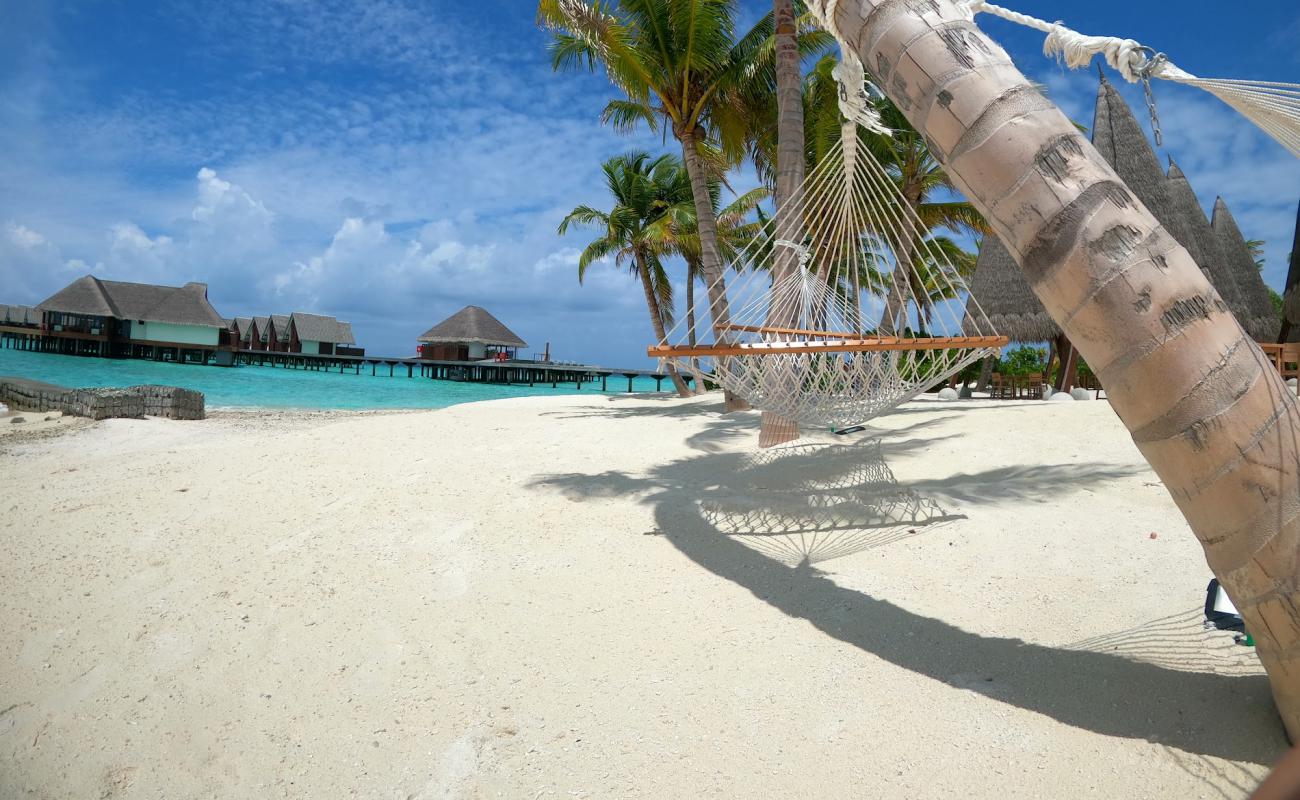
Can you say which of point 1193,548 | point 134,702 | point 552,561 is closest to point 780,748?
point 552,561

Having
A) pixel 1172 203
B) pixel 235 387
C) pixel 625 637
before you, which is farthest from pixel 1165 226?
pixel 235 387

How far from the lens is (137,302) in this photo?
29.1m

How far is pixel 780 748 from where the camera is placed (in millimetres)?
1607

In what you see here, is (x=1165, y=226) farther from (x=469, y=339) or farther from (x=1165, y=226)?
(x=469, y=339)

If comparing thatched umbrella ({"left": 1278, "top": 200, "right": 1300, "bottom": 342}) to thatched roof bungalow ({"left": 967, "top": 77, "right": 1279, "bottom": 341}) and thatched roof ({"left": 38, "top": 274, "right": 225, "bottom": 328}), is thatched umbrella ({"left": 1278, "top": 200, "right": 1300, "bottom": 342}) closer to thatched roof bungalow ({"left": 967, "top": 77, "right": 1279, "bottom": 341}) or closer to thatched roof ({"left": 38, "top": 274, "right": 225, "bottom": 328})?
thatched roof bungalow ({"left": 967, "top": 77, "right": 1279, "bottom": 341})

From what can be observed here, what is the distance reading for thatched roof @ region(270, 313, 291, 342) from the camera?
36.9 meters

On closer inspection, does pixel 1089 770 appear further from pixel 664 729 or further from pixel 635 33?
pixel 635 33

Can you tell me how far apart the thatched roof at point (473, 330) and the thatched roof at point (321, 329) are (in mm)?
8047

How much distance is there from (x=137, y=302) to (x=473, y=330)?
44.0 feet

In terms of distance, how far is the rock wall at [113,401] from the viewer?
844 centimetres

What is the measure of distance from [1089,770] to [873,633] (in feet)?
2.28

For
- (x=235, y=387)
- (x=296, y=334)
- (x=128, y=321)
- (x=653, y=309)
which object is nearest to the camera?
(x=653, y=309)

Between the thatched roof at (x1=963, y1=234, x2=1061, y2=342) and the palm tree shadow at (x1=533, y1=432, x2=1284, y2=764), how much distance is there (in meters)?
6.18

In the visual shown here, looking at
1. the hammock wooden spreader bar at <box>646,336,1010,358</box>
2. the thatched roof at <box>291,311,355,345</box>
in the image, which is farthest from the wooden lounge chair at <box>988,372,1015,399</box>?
the thatched roof at <box>291,311,355,345</box>
